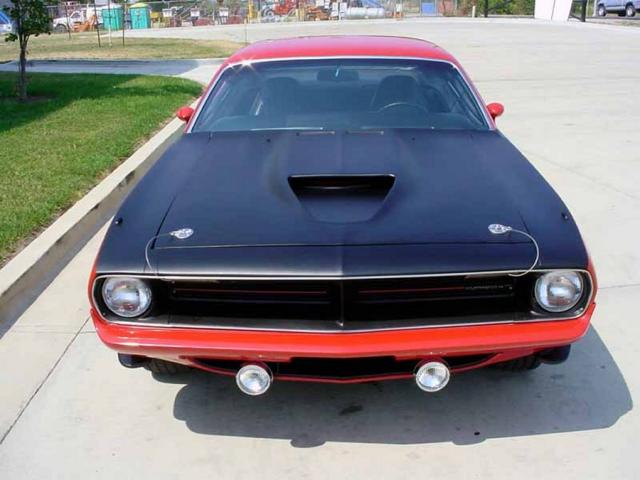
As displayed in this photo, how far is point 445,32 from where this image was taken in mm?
27656

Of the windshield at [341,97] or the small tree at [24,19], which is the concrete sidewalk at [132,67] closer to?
the small tree at [24,19]

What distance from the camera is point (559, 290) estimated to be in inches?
103

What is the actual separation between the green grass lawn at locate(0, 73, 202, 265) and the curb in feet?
0.39

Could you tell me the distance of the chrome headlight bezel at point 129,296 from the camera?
2.62m

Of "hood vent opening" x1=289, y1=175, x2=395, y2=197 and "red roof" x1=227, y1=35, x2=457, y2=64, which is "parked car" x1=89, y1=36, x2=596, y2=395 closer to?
"hood vent opening" x1=289, y1=175, x2=395, y2=197

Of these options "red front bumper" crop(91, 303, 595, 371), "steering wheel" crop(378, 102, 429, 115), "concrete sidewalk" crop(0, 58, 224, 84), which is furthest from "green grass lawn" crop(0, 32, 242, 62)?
"red front bumper" crop(91, 303, 595, 371)

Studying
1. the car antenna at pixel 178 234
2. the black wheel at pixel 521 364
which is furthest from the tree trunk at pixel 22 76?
the black wheel at pixel 521 364

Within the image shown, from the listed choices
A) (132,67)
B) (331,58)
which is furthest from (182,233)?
(132,67)

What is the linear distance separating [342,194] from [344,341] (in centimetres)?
75

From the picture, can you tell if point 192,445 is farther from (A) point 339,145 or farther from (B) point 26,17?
(B) point 26,17

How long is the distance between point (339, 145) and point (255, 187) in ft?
2.03

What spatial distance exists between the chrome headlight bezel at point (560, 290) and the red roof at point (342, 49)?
2.13 metres

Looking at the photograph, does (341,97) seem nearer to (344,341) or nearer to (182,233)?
(182,233)

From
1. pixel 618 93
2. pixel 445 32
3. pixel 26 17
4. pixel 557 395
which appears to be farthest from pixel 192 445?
pixel 445 32
